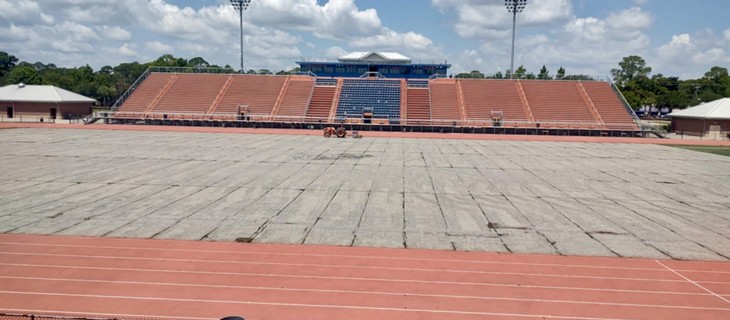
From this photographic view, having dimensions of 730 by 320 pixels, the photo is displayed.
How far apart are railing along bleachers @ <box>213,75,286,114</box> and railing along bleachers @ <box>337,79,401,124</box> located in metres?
8.13

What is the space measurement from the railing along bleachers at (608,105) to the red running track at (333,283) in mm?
47473

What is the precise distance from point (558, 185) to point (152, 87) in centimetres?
5506

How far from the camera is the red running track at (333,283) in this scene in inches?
355

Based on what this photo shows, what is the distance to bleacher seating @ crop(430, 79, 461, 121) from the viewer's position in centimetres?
5769

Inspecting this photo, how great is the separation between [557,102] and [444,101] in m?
12.8

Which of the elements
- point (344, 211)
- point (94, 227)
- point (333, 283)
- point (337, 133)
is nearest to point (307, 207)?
point (344, 211)

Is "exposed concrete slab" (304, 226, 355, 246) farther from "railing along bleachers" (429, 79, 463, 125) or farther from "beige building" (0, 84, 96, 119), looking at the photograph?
"beige building" (0, 84, 96, 119)

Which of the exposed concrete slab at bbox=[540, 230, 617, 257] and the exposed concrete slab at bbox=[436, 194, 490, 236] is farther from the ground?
the exposed concrete slab at bbox=[436, 194, 490, 236]

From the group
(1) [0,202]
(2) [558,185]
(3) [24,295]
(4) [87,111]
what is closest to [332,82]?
(4) [87,111]

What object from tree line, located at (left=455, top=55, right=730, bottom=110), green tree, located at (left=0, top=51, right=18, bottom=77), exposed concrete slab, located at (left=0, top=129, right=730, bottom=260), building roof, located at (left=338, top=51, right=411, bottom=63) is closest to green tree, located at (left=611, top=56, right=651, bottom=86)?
tree line, located at (left=455, top=55, right=730, bottom=110)

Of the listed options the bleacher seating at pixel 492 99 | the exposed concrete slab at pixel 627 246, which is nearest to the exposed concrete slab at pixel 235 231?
the exposed concrete slab at pixel 627 246

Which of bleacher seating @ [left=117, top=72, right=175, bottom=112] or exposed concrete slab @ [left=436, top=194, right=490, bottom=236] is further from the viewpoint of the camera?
bleacher seating @ [left=117, top=72, right=175, bottom=112]

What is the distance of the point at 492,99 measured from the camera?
60906 mm

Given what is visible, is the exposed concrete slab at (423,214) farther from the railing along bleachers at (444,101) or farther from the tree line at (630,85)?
the tree line at (630,85)
